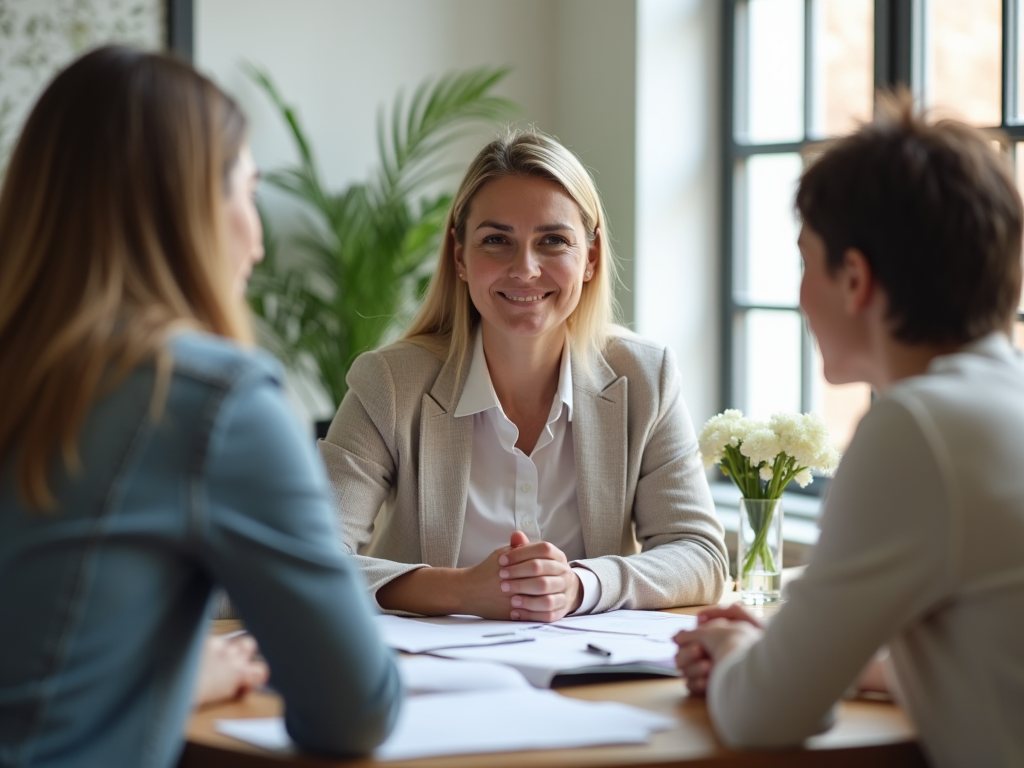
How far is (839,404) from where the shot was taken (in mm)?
4164

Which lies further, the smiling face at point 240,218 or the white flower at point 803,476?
the white flower at point 803,476

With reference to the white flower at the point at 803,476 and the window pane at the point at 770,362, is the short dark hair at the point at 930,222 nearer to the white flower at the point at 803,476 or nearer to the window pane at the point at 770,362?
the white flower at the point at 803,476

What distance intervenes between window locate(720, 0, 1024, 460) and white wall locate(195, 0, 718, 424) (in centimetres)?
9

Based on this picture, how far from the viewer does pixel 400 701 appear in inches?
48.0

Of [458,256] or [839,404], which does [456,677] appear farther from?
[839,404]

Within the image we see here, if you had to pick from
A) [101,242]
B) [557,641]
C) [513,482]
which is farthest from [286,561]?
[513,482]

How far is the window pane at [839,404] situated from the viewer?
407 centimetres

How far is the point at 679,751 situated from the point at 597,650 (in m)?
0.38

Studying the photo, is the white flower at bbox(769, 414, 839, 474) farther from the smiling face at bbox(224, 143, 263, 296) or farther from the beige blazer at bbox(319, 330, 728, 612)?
the smiling face at bbox(224, 143, 263, 296)

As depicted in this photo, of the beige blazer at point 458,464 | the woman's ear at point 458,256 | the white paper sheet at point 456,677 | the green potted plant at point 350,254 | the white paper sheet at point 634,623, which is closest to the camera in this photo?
the white paper sheet at point 456,677

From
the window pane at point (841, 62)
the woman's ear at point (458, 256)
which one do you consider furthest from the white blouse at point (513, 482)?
the window pane at point (841, 62)

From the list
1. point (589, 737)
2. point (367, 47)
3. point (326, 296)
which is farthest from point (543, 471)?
point (367, 47)

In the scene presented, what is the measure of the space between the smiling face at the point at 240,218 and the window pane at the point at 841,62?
301cm

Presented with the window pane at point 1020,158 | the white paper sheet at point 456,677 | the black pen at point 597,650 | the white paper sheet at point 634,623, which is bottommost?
the white paper sheet at point 634,623
